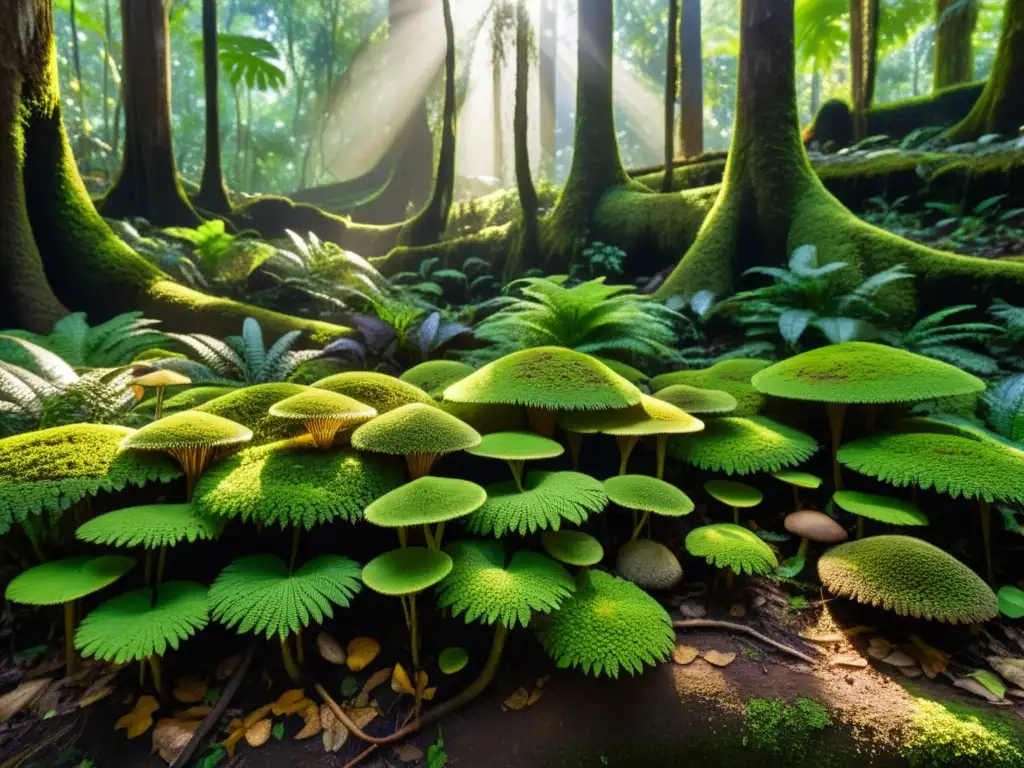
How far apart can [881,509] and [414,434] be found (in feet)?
6.24

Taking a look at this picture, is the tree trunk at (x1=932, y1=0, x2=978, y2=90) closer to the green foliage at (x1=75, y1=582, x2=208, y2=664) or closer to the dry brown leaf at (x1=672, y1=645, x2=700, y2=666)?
the dry brown leaf at (x1=672, y1=645, x2=700, y2=666)

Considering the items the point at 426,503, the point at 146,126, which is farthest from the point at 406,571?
the point at 146,126

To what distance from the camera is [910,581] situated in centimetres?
176

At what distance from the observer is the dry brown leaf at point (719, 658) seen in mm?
1796

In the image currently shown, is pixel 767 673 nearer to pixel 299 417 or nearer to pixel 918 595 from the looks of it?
pixel 918 595

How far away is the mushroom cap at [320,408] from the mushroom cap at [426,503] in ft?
1.58

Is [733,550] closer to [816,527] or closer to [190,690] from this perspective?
[816,527]

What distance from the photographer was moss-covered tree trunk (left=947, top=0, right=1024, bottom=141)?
23.0ft

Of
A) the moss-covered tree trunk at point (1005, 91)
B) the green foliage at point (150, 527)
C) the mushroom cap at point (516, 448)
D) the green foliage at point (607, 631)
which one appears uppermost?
the moss-covered tree trunk at point (1005, 91)

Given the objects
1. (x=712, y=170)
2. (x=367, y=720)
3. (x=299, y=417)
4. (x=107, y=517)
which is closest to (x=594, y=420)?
(x=299, y=417)

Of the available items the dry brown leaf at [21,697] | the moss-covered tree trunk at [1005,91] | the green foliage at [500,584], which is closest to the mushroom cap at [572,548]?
the green foliage at [500,584]

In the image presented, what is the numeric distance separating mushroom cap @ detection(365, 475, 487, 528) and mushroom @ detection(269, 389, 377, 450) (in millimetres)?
489

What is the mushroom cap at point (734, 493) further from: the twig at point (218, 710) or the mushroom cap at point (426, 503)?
the twig at point (218, 710)

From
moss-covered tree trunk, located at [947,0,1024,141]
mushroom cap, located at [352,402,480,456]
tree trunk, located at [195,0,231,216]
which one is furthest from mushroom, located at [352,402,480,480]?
tree trunk, located at [195,0,231,216]
